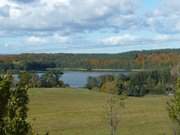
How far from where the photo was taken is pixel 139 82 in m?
136

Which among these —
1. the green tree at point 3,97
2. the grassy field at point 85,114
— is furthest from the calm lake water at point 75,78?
the green tree at point 3,97

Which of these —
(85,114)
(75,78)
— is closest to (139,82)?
(75,78)

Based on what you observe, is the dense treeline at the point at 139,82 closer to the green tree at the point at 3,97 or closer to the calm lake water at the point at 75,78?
the calm lake water at the point at 75,78

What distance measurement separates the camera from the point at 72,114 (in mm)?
81062

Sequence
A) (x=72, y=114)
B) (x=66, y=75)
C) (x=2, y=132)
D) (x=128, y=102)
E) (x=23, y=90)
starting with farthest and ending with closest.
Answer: (x=66, y=75), (x=128, y=102), (x=72, y=114), (x=23, y=90), (x=2, y=132)

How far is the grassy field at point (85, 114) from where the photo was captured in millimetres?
62406

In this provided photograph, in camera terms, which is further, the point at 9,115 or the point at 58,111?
the point at 58,111

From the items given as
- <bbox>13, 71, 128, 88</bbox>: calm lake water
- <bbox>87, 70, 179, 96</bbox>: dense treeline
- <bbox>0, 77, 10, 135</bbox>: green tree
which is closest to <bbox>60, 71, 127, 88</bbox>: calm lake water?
<bbox>13, 71, 128, 88</bbox>: calm lake water

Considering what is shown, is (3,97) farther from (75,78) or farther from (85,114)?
(75,78)

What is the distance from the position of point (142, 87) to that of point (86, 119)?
64.7m

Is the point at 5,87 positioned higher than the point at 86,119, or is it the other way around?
the point at 5,87

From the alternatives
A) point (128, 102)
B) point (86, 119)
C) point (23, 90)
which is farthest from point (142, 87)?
point (23, 90)

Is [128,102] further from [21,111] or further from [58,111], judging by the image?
[21,111]

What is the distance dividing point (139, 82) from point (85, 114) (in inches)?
2262
